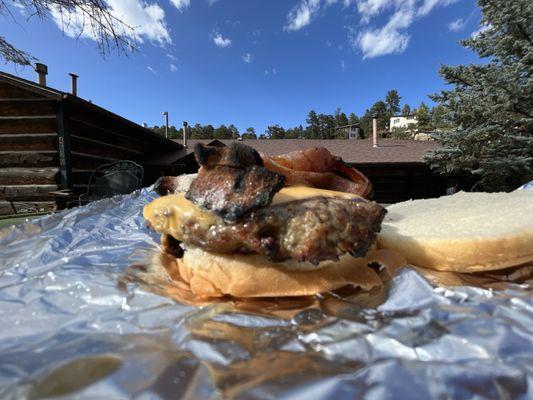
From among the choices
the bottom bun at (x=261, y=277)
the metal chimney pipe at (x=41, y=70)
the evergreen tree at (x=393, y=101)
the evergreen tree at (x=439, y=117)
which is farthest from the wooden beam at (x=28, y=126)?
the evergreen tree at (x=393, y=101)

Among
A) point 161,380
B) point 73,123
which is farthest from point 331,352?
point 73,123

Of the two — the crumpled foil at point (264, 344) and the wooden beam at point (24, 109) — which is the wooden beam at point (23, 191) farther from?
the crumpled foil at point (264, 344)

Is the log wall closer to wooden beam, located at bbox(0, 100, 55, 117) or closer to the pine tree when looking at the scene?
wooden beam, located at bbox(0, 100, 55, 117)

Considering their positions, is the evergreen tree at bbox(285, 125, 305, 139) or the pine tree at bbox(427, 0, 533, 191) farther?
the evergreen tree at bbox(285, 125, 305, 139)

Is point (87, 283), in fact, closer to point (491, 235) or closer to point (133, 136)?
point (491, 235)

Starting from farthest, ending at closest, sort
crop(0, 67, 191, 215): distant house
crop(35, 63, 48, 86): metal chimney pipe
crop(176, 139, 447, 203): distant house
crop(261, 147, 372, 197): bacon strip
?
crop(176, 139, 447, 203): distant house → crop(35, 63, 48, 86): metal chimney pipe → crop(0, 67, 191, 215): distant house → crop(261, 147, 372, 197): bacon strip

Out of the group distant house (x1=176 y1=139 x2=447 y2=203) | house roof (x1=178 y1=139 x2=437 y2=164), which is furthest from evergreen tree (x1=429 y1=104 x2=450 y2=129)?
distant house (x1=176 y1=139 x2=447 y2=203)

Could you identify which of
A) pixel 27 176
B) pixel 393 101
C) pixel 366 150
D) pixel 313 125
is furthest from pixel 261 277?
pixel 393 101

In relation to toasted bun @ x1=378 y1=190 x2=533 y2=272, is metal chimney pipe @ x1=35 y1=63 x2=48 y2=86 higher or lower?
higher
